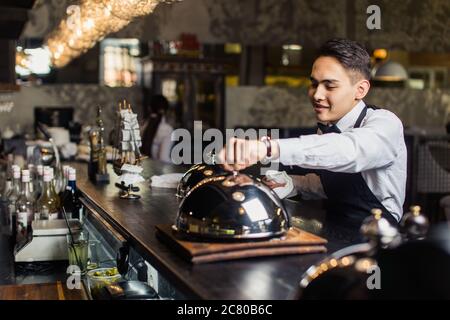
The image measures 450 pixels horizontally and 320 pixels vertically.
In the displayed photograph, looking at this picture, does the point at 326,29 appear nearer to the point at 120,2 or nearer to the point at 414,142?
the point at 414,142

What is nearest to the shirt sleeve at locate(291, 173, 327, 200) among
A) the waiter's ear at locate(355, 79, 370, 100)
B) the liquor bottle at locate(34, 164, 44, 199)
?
the waiter's ear at locate(355, 79, 370, 100)

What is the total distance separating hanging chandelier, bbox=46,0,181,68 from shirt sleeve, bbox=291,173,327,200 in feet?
4.21

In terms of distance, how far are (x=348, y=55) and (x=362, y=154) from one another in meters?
0.41

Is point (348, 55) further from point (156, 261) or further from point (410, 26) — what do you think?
point (410, 26)

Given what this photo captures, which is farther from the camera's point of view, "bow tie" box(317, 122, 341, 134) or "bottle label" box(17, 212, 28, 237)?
"bottle label" box(17, 212, 28, 237)

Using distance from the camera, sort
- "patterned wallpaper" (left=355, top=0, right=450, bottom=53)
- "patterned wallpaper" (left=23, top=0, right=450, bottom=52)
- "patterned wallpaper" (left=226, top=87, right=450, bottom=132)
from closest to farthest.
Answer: "patterned wallpaper" (left=23, top=0, right=450, bottom=52)
"patterned wallpaper" (left=355, top=0, right=450, bottom=53)
"patterned wallpaper" (left=226, top=87, right=450, bottom=132)

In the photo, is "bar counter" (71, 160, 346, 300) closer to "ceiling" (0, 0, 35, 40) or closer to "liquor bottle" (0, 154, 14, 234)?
"ceiling" (0, 0, 35, 40)

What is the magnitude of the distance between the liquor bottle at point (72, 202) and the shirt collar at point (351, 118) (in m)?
1.37

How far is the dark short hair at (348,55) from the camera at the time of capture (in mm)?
2102

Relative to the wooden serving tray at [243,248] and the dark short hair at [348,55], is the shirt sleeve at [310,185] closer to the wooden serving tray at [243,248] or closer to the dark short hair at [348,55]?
the dark short hair at [348,55]

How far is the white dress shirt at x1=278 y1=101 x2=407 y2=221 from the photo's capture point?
1.73m

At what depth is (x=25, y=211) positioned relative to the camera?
2.75 m

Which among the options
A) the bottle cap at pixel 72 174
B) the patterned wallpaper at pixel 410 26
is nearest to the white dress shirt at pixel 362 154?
the bottle cap at pixel 72 174

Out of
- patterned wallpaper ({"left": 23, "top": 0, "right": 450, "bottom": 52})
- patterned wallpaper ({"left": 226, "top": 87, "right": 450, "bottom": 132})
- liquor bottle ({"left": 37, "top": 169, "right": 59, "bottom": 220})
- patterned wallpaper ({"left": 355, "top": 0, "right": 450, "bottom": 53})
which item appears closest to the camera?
liquor bottle ({"left": 37, "top": 169, "right": 59, "bottom": 220})
